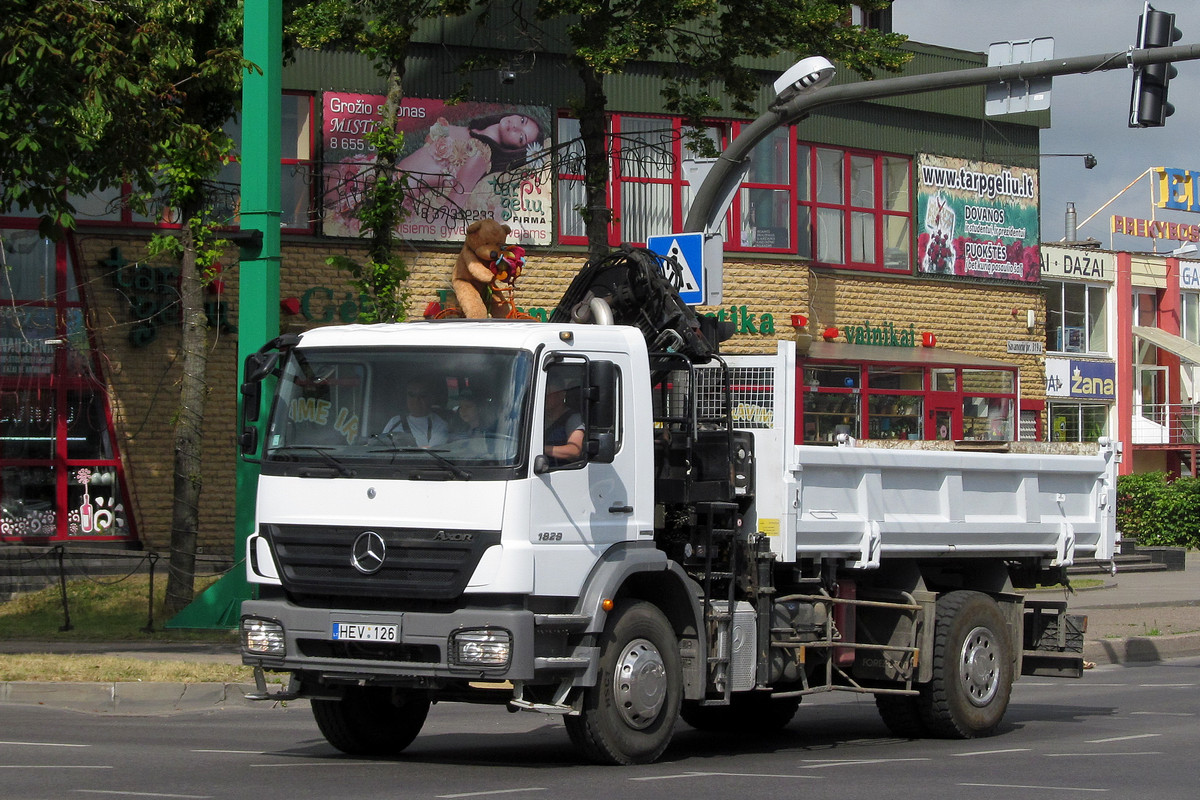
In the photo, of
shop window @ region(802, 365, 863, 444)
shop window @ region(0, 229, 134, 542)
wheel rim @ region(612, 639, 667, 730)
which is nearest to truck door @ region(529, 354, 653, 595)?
wheel rim @ region(612, 639, 667, 730)

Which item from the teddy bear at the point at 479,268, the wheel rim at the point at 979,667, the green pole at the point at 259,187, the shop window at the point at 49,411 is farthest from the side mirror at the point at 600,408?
the shop window at the point at 49,411

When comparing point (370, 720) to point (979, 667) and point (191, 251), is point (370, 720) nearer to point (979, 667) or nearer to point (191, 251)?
point (979, 667)

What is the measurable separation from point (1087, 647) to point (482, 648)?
11668mm

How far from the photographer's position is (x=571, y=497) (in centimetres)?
904

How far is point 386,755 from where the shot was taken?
10.2 meters

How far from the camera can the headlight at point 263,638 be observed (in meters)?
9.10

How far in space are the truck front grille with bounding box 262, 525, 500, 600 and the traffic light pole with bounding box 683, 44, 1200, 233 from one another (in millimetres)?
7751

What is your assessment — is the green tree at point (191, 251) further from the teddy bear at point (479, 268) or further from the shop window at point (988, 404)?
the shop window at point (988, 404)

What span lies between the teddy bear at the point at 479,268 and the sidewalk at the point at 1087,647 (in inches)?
286

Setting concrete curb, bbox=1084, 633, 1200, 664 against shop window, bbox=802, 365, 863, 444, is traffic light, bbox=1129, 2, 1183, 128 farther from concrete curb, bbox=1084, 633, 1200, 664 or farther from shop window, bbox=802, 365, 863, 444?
shop window, bbox=802, 365, 863, 444

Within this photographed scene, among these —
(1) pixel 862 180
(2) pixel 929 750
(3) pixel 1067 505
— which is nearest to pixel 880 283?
(1) pixel 862 180

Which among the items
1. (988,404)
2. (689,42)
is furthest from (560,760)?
(988,404)

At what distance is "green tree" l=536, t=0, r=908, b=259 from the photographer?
19906mm

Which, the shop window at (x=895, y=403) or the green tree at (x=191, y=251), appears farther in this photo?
the shop window at (x=895, y=403)
